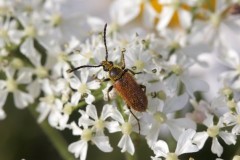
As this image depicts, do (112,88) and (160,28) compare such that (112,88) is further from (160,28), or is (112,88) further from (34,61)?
(160,28)

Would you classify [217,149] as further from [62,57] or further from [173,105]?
[62,57]

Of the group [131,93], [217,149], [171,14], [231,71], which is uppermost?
[171,14]

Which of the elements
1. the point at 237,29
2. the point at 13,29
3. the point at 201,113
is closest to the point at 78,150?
the point at 201,113

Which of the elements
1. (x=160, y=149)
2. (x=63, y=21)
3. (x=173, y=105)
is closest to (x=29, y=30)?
(x=63, y=21)

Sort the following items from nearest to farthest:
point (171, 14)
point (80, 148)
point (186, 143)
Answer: point (186, 143)
point (80, 148)
point (171, 14)

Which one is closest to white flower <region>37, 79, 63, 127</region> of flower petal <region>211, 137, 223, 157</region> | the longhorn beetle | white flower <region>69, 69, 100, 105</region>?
white flower <region>69, 69, 100, 105</region>

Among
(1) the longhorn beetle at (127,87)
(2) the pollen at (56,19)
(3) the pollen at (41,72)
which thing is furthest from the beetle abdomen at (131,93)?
(2) the pollen at (56,19)
